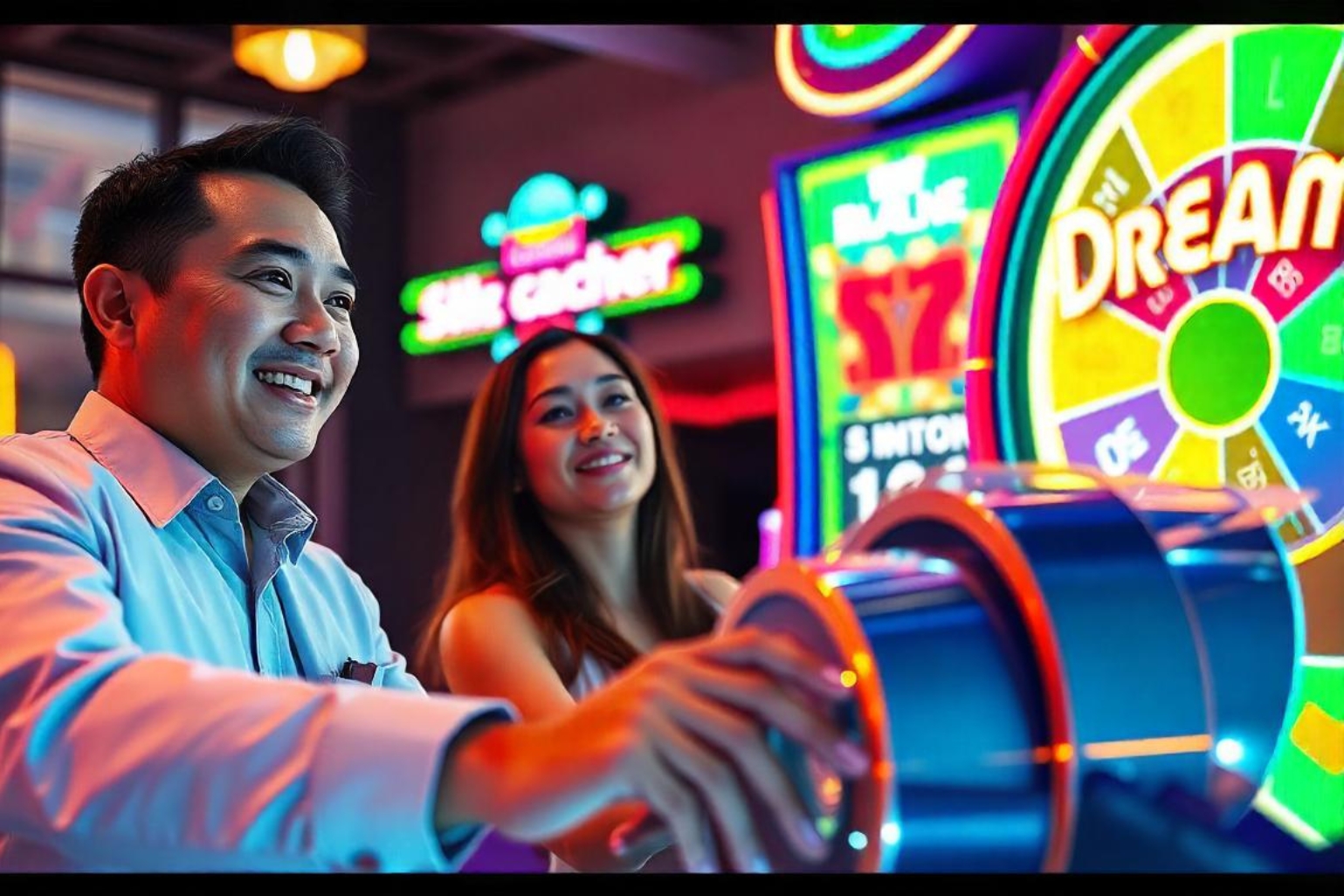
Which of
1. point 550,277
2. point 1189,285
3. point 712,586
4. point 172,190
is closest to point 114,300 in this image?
point 172,190

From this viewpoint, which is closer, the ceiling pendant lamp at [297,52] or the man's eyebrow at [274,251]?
the man's eyebrow at [274,251]

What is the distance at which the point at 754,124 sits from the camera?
5.70 meters

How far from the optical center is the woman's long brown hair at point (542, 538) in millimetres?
2209

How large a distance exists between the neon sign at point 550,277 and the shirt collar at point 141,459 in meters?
4.48

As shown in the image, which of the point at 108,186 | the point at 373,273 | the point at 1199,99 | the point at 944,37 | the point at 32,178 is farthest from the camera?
the point at 373,273

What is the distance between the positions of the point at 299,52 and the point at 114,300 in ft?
11.7

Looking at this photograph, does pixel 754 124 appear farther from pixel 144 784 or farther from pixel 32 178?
pixel 144 784

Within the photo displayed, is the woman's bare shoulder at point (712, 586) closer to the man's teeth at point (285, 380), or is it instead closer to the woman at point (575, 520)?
the woman at point (575, 520)

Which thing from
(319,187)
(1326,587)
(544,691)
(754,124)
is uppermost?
(754,124)

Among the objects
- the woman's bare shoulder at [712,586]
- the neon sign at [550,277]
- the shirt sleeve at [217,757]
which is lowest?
the woman's bare shoulder at [712,586]

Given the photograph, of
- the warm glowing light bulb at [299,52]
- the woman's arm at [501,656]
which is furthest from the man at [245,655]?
the warm glowing light bulb at [299,52]

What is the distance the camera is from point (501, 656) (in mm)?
2049
